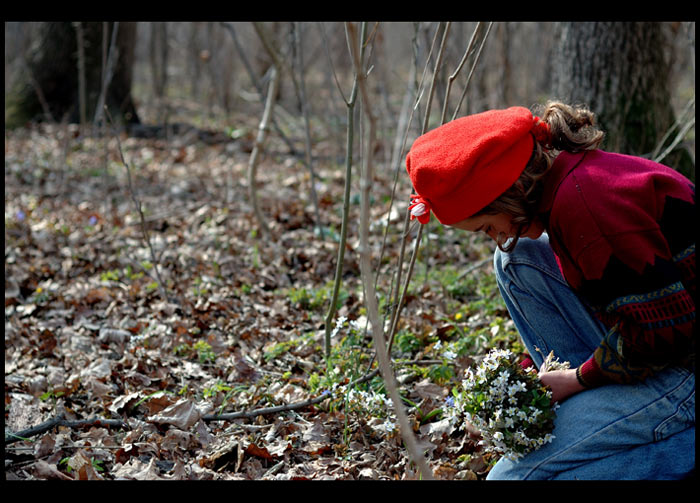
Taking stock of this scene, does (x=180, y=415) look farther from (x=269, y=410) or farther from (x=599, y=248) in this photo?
(x=599, y=248)

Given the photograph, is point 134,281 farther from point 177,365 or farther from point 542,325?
point 542,325

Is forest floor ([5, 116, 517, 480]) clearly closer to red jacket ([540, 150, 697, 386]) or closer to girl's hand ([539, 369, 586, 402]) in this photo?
girl's hand ([539, 369, 586, 402])

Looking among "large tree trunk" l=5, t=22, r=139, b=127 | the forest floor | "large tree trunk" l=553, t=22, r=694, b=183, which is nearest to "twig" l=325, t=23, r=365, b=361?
the forest floor

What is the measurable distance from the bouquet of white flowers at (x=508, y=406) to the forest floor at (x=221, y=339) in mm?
284

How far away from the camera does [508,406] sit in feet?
6.03

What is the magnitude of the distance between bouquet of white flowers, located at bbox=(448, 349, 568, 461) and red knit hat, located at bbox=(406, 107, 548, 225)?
50cm

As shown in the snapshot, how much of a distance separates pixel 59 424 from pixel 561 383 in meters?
1.90

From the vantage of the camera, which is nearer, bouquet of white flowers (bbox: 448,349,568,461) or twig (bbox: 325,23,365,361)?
bouquet of white flowers (bbox: 448,349,568,461)

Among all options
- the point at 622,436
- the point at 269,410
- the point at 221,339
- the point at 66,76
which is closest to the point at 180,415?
the point at 269,410

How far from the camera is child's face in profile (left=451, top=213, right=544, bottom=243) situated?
181cm

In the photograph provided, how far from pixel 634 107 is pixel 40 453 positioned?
12.4 ft

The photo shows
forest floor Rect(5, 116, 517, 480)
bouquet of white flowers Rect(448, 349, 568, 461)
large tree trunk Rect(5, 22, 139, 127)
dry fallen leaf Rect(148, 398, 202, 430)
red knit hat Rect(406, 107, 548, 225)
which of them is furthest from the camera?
large tree trunk Rect(5, 22, 139, 127)
